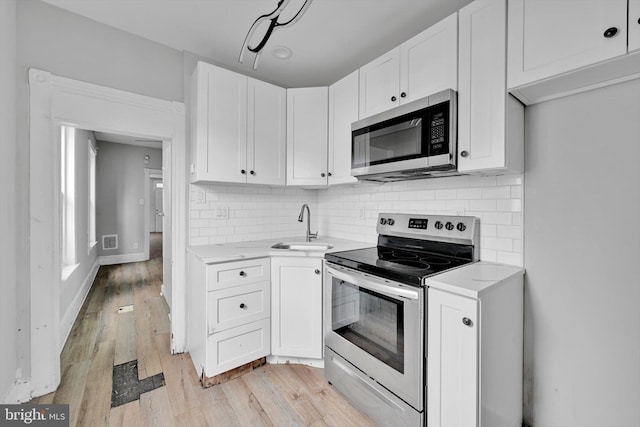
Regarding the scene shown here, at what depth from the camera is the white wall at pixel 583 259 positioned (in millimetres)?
1311

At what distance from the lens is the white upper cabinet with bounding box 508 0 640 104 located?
110cm

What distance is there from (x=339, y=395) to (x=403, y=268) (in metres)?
1.06

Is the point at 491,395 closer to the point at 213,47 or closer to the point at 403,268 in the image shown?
the point at 403,268

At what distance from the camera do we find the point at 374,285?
163 cm

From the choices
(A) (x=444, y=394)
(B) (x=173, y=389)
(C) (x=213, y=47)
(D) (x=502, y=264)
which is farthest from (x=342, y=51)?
(B) (x=173, y=389)

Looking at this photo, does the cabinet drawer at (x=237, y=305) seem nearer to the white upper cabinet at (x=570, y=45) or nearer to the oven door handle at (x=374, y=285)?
the oven door handle at (x=374, y=285)

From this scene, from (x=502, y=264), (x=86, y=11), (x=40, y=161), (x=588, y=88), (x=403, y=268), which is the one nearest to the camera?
(x=588, y=88)

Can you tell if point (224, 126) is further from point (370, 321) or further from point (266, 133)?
point (370, 321)

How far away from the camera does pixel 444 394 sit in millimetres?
1337

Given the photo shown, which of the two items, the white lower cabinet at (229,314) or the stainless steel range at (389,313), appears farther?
the white lower cabinet at (229,314)

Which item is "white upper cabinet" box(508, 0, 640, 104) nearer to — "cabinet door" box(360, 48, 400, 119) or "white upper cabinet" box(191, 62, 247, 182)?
"cabinet door" box(360, 48, 400, 119)

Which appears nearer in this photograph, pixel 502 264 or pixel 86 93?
pixel 502 264

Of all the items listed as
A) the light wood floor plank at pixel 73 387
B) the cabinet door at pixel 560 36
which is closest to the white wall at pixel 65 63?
the light wood floor plank at pixel 73 387

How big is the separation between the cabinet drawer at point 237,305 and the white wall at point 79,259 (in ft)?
5.74
